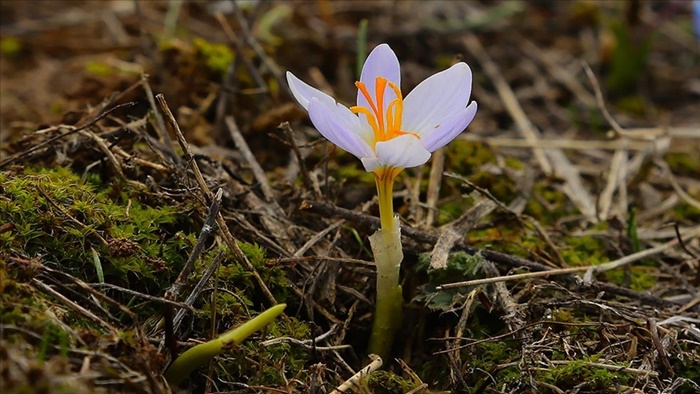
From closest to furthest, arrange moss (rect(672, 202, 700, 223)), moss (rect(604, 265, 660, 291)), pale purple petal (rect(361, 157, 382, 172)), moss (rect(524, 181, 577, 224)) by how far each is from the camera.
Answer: pale purple petal (rect(361, 157, 382, 172)), moss (rect(604, 265, 660, 291)), moss (rect(524, 181, 577, 224)), moss (rect(672, 202, 700, 223))

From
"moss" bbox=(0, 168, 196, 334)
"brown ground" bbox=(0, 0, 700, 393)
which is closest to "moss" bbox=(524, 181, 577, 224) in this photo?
Result: "brown ground" bbox=(0, 0, 700, 393)

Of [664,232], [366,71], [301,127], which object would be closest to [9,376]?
[366,71]

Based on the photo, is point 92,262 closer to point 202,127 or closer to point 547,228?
point 202,127

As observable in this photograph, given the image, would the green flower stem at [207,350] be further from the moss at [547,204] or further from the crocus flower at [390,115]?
the moss at [547,204]

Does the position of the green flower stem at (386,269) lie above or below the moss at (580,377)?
above

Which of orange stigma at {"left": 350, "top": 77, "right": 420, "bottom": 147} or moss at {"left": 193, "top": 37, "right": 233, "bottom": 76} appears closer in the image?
orange stigma at {"left": 350, "top": 77, "right": 420, "bottom": 147}

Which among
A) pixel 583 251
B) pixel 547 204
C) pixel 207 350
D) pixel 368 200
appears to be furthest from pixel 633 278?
pixel 207 350

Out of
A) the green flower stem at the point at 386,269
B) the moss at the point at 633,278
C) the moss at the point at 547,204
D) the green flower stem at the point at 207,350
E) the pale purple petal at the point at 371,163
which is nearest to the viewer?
the green flower stem at the point at 207,350

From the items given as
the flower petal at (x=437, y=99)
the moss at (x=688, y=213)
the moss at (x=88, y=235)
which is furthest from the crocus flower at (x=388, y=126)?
the moss at (x=688, y=213)

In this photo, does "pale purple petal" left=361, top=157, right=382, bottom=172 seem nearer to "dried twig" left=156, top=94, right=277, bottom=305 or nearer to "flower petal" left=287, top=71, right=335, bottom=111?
"flower petal" left=287, top=71, right=335, bottom=111
